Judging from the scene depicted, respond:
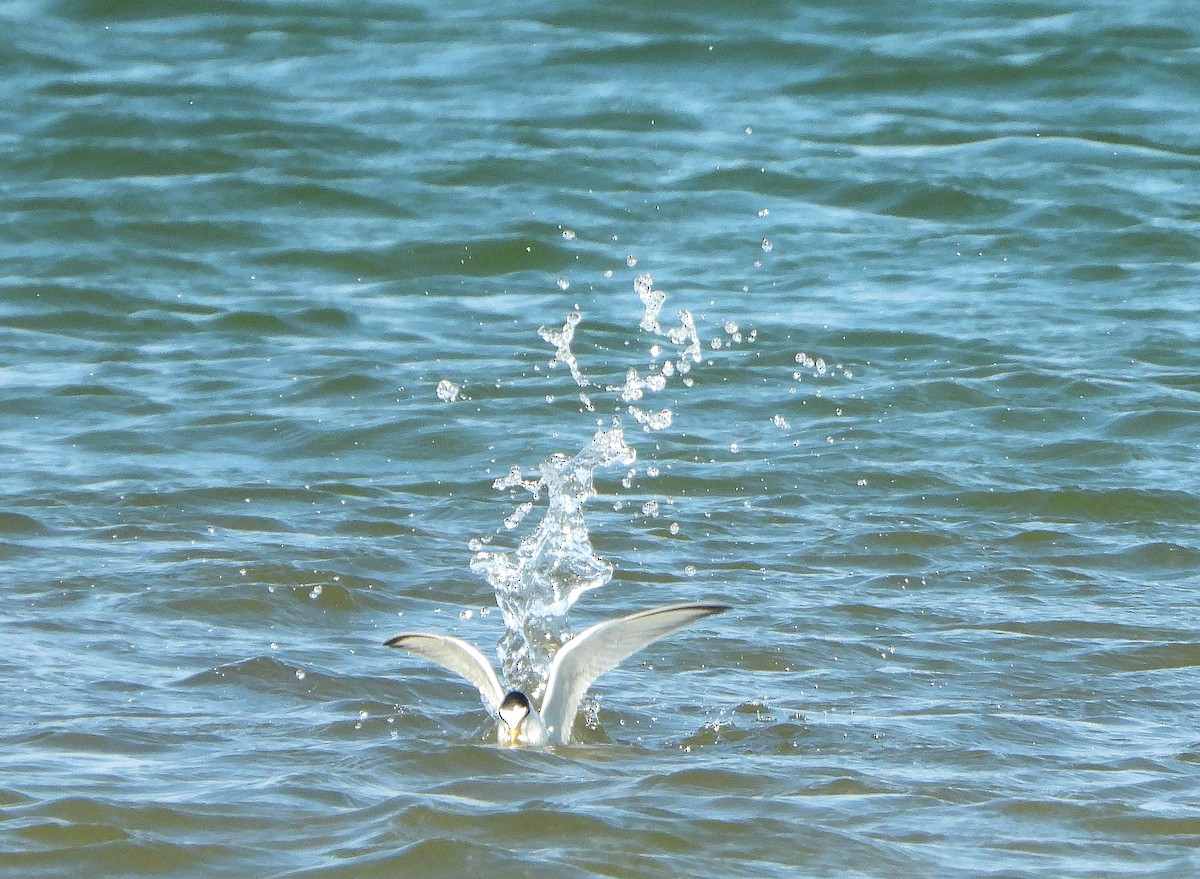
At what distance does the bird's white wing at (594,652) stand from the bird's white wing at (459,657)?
0.16m

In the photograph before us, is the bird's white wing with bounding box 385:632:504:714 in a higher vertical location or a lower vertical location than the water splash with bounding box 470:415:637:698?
lower

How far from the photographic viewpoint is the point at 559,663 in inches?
218

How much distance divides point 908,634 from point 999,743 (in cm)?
106

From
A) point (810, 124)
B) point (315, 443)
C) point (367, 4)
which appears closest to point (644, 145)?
point (810, 124)

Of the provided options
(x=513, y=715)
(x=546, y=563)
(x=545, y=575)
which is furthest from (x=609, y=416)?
(x=513, y=715)

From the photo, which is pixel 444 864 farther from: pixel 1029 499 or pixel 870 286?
pixel 870 286

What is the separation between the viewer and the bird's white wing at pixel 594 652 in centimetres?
542

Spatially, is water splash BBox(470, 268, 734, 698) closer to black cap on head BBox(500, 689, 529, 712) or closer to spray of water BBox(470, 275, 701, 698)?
spray of water BBox(470, 275, 701, 698)

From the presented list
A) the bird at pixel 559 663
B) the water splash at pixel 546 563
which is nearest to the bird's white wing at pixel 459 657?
the bird at pixel 559 663

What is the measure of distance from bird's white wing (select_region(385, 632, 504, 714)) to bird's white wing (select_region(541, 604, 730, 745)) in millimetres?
158

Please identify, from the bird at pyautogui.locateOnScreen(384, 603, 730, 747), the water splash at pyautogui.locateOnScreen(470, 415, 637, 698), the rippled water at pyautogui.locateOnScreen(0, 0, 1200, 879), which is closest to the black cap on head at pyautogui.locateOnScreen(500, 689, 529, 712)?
the bird at pyautogui.locateOnScreen(384, 603, 730, 747)

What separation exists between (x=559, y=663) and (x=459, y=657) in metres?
0.30

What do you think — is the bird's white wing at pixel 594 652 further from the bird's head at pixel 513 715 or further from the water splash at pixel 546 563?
the water splash at pixel 546 563

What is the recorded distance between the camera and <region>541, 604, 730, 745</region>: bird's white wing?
5418 mm
